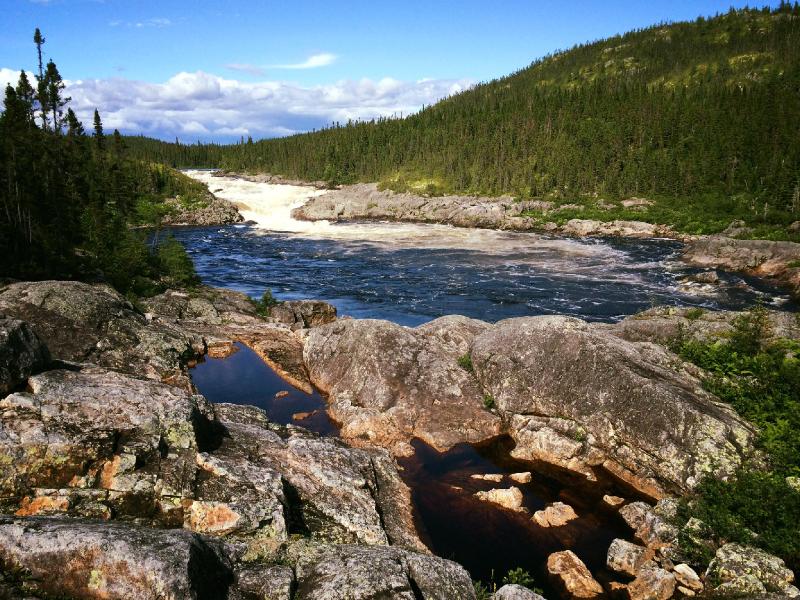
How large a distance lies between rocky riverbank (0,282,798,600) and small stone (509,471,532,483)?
10cm

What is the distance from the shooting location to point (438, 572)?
30.9 feet

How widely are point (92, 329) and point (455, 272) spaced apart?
1506 inches

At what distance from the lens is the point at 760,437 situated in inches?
606

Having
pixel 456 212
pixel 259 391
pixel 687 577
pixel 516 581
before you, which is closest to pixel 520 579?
pixel 516 581

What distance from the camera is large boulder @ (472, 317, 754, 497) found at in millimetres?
15211

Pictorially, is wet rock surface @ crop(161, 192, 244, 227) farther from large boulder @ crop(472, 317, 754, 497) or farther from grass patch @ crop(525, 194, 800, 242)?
large boulder @ crop(472, 317, 754, 497)

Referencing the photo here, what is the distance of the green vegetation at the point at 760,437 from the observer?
40.0 ft

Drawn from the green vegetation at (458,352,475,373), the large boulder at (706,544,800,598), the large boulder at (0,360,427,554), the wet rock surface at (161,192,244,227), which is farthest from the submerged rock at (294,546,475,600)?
the wet rock surface at (161,192,244,227)

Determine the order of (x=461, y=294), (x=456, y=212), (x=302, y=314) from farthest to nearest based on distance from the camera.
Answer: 1. (x=456, y=212)
2. (x=461, y=294)
3. (x=302, y=314)

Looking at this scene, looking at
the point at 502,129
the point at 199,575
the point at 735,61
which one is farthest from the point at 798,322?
the point at 735,61

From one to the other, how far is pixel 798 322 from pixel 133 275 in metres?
39.3

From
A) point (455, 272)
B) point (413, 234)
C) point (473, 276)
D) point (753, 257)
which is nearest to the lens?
point (753, 257)

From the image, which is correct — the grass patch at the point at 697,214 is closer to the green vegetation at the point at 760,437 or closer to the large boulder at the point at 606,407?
the green vegetation at the point at 760,437

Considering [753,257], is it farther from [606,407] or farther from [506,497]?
[506,497]
